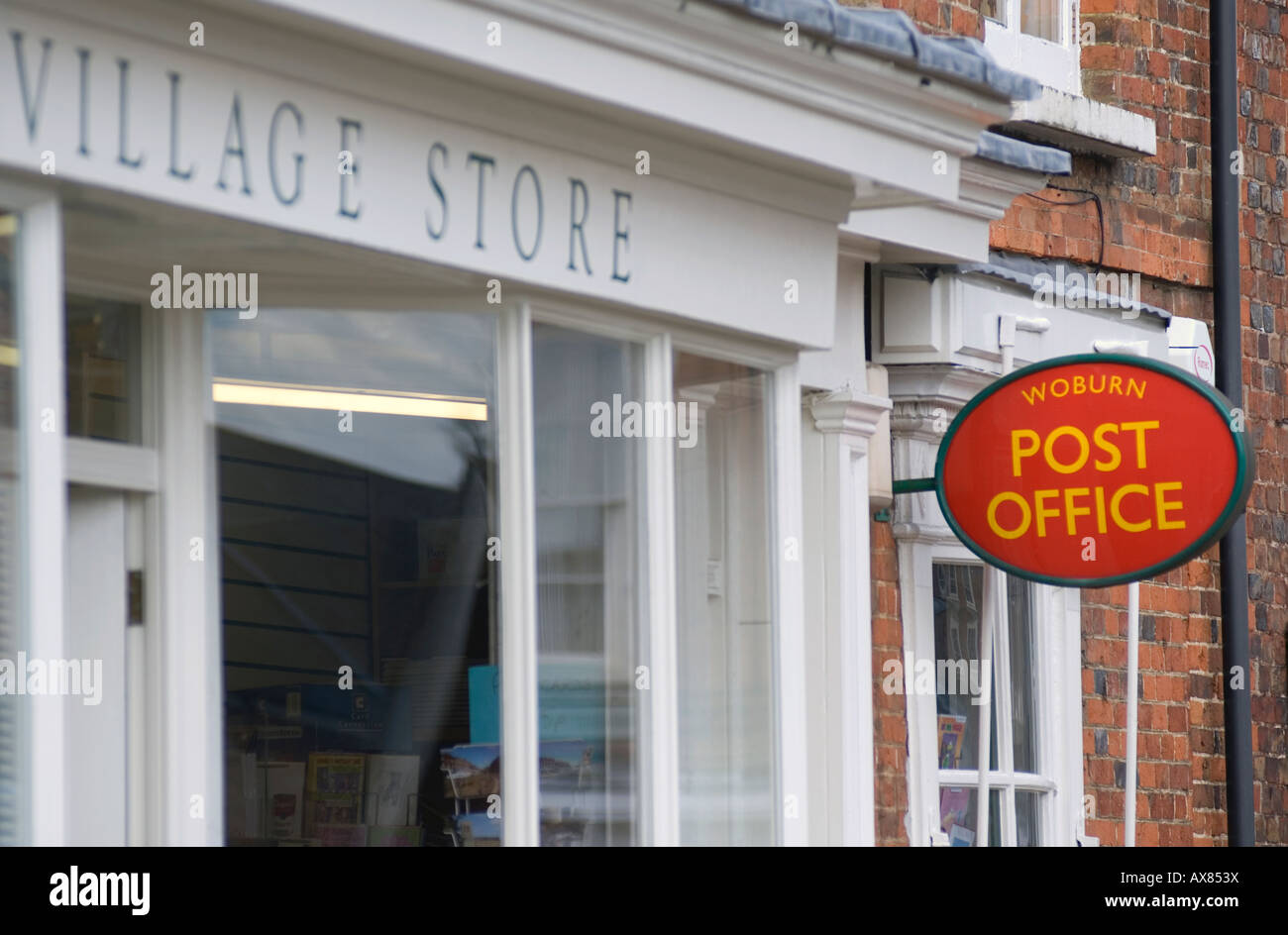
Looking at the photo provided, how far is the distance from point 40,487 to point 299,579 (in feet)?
7.76

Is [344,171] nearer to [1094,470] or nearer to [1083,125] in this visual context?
[1094,470]

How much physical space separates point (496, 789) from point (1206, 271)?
4037 mm

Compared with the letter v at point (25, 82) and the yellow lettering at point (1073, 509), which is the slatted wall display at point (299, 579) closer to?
the yellow lettering at point (1073, 509)

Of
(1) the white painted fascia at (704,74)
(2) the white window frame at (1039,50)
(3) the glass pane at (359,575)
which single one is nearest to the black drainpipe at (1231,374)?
(2) the white window frame at (1039,50)

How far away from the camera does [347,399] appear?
17.4 feet

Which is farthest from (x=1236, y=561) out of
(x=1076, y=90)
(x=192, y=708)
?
(x=192, y=708)

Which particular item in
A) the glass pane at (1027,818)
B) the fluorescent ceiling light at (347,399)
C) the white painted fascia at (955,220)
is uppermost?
the white painted fascia at (955,220)

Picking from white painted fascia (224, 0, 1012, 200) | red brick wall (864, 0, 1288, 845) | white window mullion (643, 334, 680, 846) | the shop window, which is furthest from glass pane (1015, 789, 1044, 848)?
white painted fascia (224, 0, 1012, 200)

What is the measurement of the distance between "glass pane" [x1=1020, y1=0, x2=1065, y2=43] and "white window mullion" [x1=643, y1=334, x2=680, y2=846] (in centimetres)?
330

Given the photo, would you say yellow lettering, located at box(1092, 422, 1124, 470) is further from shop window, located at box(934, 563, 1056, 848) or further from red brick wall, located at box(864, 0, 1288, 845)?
red brick wall, located at box(864, 0, 1288, 845)

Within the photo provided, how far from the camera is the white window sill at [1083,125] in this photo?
7129mm

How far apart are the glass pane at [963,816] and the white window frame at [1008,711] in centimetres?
3

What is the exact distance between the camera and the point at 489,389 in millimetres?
4809

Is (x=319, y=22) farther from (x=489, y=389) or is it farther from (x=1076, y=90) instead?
(x=1076, y=90)
